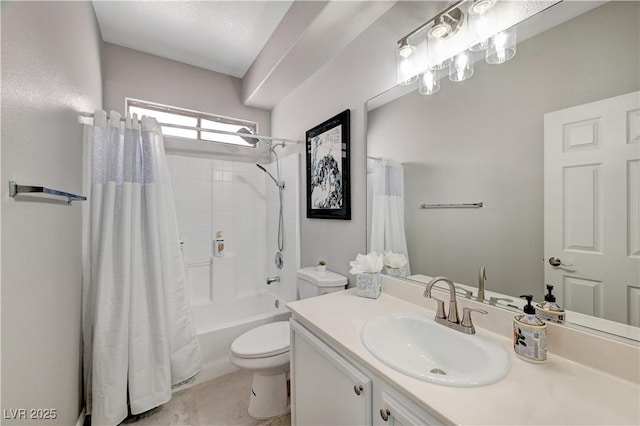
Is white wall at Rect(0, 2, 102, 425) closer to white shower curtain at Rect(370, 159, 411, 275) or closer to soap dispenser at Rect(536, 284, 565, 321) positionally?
white shower curtain at Rect(370, 159, 411, 275)

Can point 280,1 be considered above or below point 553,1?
above

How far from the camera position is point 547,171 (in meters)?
0.89

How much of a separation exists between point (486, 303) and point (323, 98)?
5.65ft

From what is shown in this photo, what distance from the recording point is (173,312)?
1726mm

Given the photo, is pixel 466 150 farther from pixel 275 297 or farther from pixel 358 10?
pixel 275 297

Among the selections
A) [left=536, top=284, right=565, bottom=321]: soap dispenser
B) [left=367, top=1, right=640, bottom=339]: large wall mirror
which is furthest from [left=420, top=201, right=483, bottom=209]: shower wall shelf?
[left=536, top=284, right=565, bottom=321]: soap dispenser

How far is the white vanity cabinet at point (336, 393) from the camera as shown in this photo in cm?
74

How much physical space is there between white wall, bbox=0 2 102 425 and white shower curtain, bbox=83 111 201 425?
102mm

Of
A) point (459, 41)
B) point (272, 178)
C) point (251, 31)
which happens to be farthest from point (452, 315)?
point (251, 31)

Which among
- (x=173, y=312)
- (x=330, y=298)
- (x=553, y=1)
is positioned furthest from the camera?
(x=173, y=312)

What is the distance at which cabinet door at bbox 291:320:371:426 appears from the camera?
86 centimetres

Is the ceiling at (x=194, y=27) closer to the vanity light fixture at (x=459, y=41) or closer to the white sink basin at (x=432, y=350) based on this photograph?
the vanity light fixture at (x=459, y=41)

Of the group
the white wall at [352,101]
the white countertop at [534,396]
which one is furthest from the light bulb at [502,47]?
the white countertop at [534,396]

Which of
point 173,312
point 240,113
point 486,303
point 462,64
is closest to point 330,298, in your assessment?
point 486,303
